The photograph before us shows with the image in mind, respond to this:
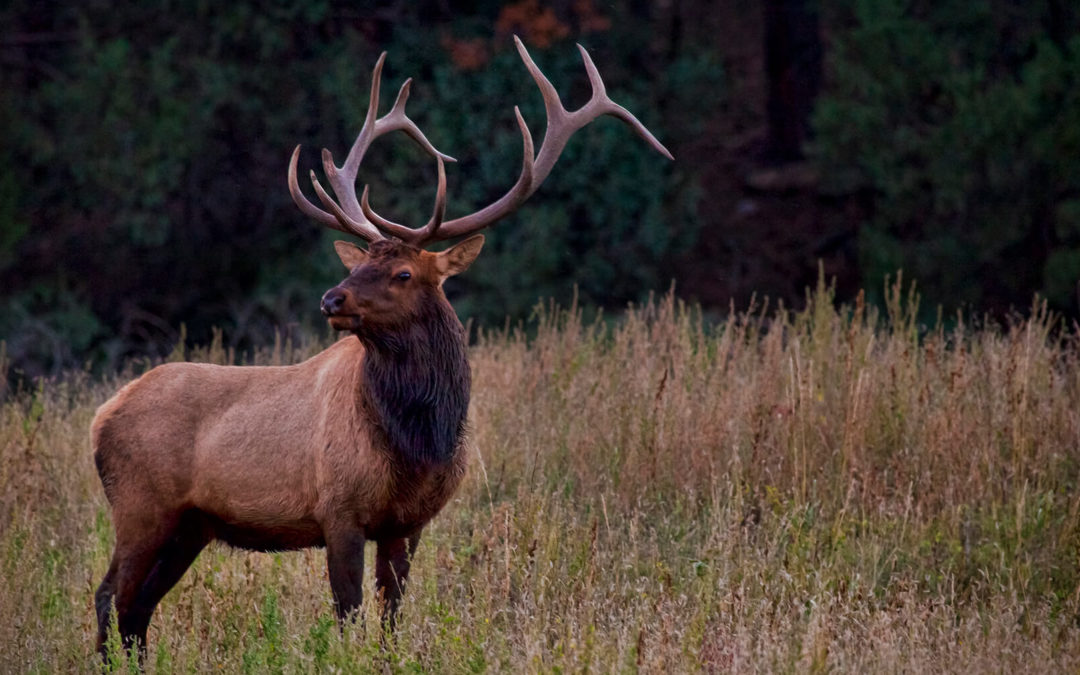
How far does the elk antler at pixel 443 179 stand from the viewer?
18.3 ft

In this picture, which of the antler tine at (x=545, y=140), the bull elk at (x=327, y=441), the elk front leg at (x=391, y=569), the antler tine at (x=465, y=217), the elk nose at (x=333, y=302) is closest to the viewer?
the elk nose at (x=333, y=302)

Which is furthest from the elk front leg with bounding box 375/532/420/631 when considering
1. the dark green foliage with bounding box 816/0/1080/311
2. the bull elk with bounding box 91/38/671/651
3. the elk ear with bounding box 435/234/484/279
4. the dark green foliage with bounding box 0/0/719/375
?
the dark green foliage with bounding box 816/0/1080/311

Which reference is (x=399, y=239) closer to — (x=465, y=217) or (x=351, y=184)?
(x=465, y=217)

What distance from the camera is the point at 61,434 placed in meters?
7.88

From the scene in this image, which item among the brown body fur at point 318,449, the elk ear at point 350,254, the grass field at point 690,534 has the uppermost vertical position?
the elk ear at point 350,254

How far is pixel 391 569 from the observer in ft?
17.8

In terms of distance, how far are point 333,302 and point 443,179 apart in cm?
62

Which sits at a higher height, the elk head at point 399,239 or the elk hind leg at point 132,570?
the elk head at point 399,239

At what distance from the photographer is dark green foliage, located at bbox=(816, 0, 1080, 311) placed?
1229cm

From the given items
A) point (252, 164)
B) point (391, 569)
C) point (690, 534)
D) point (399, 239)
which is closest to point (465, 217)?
point (399, 239)

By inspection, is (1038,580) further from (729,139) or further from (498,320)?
(729,139)

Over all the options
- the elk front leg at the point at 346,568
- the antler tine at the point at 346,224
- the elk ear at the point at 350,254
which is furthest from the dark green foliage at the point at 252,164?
the elk front leg at the point at 346,568

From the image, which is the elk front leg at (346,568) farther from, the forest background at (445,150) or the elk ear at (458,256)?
the forest background at (445,150)

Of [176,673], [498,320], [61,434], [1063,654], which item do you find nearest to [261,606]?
[176,673]
